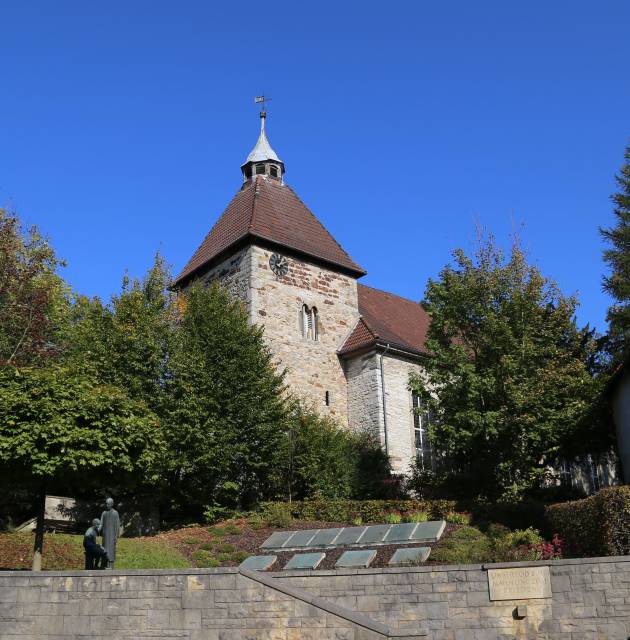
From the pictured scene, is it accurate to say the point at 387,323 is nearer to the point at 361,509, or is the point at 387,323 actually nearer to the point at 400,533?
the point at 361,509

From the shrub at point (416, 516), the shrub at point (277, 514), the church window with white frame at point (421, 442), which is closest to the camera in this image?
the shrub at point (416, 516)

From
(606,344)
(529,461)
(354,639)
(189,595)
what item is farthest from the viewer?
(606,344)

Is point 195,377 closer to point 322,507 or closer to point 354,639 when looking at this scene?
point 322,507

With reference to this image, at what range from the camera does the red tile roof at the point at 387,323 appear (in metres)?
28.2

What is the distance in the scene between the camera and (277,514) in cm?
1941

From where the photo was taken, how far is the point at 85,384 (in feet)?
52.7

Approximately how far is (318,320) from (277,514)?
408 inches

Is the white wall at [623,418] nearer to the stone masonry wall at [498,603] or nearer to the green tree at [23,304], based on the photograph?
the stone masonry wall at [498,603]

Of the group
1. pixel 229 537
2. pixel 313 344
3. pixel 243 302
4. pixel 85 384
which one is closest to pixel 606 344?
pixel 313 344

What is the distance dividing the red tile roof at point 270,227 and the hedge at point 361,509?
10924 mm

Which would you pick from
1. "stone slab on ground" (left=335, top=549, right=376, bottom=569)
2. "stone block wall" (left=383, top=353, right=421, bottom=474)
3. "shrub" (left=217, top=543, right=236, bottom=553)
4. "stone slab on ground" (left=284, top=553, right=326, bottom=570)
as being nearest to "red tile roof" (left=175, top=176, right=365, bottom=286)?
"stone block wall" (left=383, top=353, right=421, bottom=474)

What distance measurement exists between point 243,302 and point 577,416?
1194 cm

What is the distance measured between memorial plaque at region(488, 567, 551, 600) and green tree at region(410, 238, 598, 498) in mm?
8486

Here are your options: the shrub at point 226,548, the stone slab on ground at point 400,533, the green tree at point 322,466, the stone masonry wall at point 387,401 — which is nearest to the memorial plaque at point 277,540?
the shrub at point 226,548
